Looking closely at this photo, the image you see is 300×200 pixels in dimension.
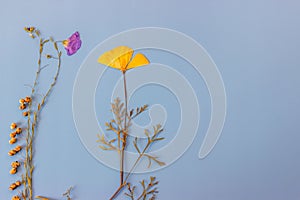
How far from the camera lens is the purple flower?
1120mm

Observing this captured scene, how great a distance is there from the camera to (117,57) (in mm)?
1128

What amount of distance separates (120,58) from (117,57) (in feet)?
0.04

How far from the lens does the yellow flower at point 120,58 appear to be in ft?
3.69

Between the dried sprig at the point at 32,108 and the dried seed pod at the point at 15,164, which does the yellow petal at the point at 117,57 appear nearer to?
the dried sprig at the point at 32,108

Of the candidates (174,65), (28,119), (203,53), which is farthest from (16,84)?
(203,53)

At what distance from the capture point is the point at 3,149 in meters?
1.10

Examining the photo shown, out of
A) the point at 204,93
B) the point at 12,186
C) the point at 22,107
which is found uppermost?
the point at 204,93

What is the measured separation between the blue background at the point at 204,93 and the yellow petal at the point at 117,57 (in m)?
0.07

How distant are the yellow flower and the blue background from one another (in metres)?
0.07

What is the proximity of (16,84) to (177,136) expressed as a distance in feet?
2.19

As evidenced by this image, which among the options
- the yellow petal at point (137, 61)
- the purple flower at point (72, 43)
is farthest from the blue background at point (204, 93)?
the yellow petal at point (137, 61)

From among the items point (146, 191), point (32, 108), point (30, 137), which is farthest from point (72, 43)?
point (146, 191)

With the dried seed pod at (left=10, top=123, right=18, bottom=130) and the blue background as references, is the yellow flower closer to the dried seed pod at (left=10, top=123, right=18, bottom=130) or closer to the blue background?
the blue background

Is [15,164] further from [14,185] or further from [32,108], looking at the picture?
[32,108]
